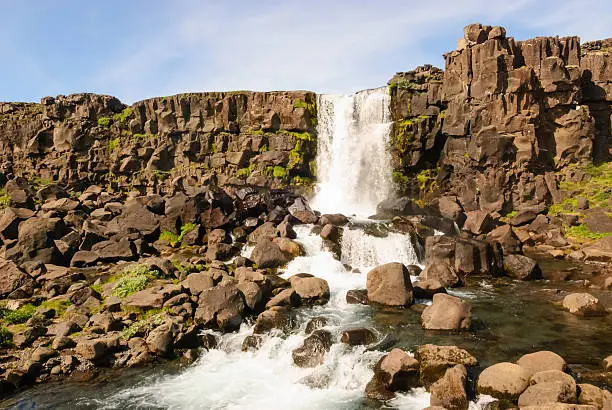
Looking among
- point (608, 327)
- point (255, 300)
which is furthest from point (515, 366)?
point (255, 300)

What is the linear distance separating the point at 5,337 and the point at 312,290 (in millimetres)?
13374

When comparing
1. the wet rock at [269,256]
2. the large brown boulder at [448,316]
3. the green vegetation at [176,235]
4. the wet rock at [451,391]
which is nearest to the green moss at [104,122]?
the green vegetation at [176,235]

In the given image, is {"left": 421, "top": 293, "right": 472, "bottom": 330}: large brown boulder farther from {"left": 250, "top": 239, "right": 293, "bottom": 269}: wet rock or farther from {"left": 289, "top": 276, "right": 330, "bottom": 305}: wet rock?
{"left": 250, "top": 239, "right": 293, "bottom": 269}: wet rock

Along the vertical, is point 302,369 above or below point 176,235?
below

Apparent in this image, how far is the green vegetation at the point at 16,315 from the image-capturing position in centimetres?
1905

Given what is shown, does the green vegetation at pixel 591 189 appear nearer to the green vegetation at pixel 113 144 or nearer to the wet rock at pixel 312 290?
the wet rock at pixel 312 290

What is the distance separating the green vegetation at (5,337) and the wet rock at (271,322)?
9.70 meters

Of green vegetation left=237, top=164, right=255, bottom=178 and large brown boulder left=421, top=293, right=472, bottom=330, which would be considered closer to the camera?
large brown boulder left=421, top=293, right=472, bottom=330

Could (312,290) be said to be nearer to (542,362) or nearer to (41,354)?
(542,362)

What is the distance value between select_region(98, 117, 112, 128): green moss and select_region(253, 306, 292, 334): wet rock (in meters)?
42.6

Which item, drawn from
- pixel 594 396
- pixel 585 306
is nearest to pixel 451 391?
pixel 594 396

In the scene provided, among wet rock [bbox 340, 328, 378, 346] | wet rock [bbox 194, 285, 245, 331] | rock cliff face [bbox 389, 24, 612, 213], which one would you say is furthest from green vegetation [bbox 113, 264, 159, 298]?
rock cliff face [bbox 389, 24, 612, 213]

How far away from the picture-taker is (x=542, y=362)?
13055 mm

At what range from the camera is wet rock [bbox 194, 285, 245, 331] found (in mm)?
18906
